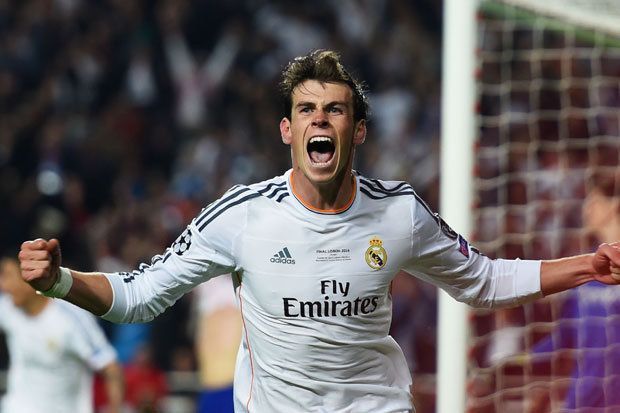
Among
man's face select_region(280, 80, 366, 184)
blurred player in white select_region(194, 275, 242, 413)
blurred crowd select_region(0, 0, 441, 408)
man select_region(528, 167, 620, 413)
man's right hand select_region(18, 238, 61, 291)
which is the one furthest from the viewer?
blurred crowd select_region(0, 0, 441, 408)

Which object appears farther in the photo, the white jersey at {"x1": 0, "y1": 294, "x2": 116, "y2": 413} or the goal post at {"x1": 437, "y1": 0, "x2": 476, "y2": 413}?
the white jersey at {"x1": 0, "y1": 294, "x2": 116, "y2": 413}

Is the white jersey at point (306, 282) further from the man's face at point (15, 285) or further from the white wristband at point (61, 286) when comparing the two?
the man's face at point (15, 285)

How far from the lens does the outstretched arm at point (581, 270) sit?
14.4 ft

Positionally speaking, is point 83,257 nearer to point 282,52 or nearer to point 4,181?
point 4,181

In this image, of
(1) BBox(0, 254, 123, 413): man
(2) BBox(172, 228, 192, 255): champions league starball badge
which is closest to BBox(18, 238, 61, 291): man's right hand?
(2) BBox(172, 228, 192, 255): champions league starball badge

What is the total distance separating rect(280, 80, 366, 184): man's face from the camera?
14.2 feet

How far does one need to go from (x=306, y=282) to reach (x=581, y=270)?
3.31 ft

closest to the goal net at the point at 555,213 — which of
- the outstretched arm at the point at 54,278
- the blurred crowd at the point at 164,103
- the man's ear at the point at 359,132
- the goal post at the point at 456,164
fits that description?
the goal post at the point at 456,164

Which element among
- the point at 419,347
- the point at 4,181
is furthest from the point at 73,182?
the point at 419,347

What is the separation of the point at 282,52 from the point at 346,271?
31.3ft

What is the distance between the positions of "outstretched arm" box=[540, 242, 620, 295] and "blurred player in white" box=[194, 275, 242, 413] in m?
4.98

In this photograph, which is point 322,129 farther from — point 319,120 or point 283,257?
point 283,257

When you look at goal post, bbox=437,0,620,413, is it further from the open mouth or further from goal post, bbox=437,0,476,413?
the open mouth

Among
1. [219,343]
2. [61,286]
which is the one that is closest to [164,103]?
[219,343]
